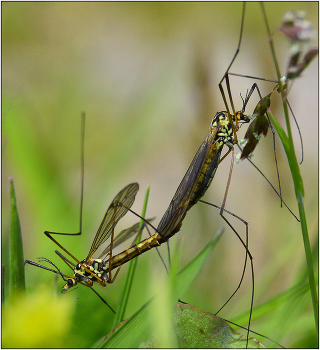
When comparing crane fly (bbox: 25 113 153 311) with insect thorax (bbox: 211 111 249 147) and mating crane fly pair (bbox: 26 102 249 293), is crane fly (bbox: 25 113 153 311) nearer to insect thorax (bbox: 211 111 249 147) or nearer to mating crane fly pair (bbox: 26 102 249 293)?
mating crane fly pair (bbox: 26 102 249 293)

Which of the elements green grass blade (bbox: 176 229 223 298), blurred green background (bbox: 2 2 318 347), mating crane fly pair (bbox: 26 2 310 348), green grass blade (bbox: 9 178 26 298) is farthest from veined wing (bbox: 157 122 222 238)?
green grass blade (bbox: 9 178 26 298)

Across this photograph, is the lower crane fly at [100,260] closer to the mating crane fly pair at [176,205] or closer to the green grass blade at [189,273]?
the mating crane fly pair at [176,205]

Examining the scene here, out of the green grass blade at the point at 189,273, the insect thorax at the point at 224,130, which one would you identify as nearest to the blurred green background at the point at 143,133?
the green grass blade at the point at 189,273

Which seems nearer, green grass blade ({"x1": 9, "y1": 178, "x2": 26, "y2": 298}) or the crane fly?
green grass blade ({"x1": 9, "y1": 178, "x2": 26, "y2": 298})

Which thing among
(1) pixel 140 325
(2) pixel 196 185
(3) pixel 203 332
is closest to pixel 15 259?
(1) pixel 140 325

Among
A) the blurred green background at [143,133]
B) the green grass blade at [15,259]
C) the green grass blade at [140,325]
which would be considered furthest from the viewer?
the blurred green background at [143,133]

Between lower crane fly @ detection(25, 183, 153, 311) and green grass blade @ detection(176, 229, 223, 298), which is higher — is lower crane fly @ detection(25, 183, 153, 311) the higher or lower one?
the lower one

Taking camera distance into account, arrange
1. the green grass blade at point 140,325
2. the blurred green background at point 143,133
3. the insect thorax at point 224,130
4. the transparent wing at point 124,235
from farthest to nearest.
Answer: the blurred green background at point 143,133 → the transparent wing at point 124,235 → the insect thorax at point 224,130 → the green grass blade at point 140,325

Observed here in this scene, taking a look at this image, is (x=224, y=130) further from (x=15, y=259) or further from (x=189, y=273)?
(x=15, y=259)

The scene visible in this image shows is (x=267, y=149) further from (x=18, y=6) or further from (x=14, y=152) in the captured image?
(x=18, y=6)

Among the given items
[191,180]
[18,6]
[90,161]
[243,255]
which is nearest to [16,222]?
[191,180]
